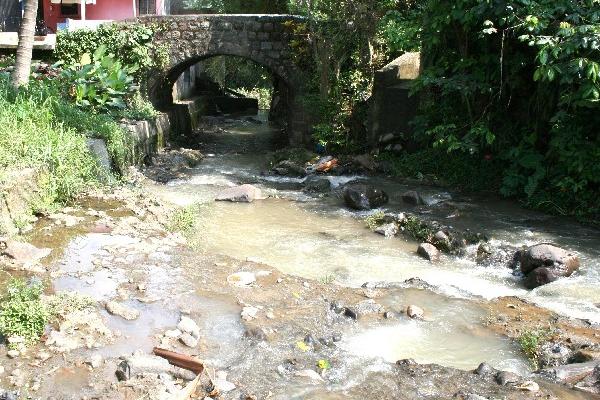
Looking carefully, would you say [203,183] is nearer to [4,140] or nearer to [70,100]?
[70,100]

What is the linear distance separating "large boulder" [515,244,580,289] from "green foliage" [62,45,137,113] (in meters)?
8.64

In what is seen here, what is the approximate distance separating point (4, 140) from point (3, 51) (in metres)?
9.23

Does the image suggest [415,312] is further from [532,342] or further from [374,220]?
[374,220]

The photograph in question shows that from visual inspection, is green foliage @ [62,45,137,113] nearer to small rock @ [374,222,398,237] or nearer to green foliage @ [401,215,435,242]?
small rock @ [374,222,398,237]

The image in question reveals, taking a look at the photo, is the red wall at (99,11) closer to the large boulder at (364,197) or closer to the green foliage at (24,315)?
the large boulder at (364,197)

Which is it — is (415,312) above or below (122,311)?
below

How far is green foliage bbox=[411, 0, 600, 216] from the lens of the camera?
386 inches

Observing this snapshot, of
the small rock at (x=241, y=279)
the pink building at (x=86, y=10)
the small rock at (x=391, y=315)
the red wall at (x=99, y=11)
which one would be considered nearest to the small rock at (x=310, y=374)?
the small rock at (x=391, y=315)

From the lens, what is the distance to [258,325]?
5980mm

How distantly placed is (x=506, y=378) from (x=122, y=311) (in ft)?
10.8

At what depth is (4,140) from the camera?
8578 mm

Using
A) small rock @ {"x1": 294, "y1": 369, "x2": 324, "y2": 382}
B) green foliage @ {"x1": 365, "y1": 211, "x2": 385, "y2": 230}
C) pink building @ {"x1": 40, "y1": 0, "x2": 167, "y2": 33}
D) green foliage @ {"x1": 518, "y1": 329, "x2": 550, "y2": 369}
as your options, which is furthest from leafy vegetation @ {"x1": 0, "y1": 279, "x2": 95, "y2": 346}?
pink building @ {"x1": 40, "y1": 0, "x2": 167, "y2": 33}

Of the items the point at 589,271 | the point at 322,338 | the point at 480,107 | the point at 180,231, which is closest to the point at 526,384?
the point at 322,338

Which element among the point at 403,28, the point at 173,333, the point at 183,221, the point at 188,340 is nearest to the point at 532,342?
the point at 188,340
